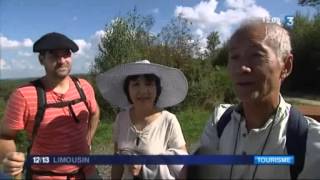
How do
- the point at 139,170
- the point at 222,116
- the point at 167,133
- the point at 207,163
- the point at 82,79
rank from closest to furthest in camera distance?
the point at 207,163
the point at 139,170
the point at 222,116
the point at 167,133
the point at 82,79

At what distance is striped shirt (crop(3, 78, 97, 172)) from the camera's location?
7.67 feet

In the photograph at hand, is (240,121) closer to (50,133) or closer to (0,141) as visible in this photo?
(50,133)

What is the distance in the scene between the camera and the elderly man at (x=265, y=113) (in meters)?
1.67

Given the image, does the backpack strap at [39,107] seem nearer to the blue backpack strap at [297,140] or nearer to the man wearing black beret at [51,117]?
the man wearing black beret at [51,117]

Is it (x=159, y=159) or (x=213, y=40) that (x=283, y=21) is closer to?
(x=159, y=159)

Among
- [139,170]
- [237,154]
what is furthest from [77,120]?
[237,154]

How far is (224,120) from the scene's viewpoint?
1.93 meters

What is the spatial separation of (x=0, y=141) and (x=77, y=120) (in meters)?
0.37

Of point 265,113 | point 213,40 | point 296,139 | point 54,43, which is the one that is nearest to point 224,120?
point 265,113

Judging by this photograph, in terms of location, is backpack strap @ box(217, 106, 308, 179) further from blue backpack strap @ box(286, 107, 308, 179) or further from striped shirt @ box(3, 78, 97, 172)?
striped shirt @ box(3, 78, 97, 172)

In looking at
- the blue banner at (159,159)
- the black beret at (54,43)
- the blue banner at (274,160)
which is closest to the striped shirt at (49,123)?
the black beret at (54,43)

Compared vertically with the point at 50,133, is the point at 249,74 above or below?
above

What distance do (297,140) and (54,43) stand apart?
1108 mm

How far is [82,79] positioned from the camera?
8.59 ft
